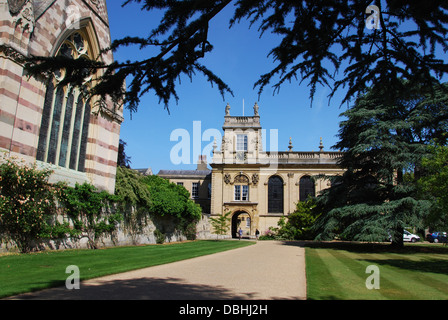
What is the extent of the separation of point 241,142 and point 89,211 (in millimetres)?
28347

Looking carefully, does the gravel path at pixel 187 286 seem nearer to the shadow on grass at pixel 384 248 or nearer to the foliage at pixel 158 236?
the shadow on grass at pixel 384 248

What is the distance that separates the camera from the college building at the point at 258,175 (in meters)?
39.8

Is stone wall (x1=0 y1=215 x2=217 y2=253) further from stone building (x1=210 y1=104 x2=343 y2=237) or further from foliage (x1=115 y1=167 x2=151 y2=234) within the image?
stone building (x1=210 y1=104 x2=343 y2=237)

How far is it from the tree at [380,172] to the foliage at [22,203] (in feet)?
57.7

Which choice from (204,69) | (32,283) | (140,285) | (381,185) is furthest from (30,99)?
(381,185)

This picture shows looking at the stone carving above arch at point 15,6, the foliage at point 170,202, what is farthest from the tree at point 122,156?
the stone carving above arch at point 15,6

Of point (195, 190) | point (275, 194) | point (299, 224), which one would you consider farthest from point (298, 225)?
point (195, 190)

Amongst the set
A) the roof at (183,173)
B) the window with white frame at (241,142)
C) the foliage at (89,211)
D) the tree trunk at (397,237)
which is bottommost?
the tree trunk at (397,237)

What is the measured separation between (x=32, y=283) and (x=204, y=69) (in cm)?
541

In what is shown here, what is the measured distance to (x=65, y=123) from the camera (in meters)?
14.7

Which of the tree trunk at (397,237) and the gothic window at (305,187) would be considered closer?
the tree trunk at (397,237)

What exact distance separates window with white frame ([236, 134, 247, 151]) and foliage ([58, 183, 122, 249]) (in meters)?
26.0

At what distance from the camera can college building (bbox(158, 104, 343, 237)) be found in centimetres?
3978

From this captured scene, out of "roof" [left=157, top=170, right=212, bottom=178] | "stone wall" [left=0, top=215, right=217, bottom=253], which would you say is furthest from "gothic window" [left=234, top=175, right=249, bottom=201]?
"roof" [left=157, top=170, right=212, bottom=178]
